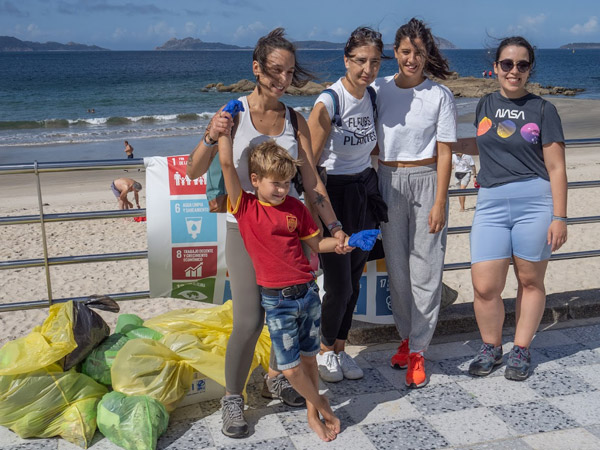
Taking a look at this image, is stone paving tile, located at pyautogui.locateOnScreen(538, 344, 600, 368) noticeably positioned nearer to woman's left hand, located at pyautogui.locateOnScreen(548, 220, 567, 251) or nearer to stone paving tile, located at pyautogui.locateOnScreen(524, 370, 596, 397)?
stone paving tile, located at pyautogui.locateOnScreen(524, 370, 596, 397)

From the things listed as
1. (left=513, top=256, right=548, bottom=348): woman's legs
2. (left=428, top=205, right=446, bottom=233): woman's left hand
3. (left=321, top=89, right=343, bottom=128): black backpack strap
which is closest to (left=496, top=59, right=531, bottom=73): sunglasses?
(left=428, top=205, right=446, bottom=233): woman's left hand

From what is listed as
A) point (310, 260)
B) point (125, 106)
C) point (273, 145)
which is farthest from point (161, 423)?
point (125, 106)

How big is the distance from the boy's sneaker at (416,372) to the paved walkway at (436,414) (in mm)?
47

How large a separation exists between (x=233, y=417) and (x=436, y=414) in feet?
3.17

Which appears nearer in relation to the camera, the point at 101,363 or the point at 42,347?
the point at 42,347

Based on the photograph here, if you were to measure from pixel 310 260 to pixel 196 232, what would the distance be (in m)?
0.79

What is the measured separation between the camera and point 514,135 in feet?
11.3

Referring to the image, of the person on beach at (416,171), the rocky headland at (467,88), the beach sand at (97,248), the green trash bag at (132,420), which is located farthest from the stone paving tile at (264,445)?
the rocky headland at (467,88)

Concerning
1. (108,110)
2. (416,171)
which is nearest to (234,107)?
(416,171)

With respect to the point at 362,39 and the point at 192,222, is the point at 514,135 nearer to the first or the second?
the point at 362,39

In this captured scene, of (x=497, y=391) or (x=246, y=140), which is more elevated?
(x=246, y=140)

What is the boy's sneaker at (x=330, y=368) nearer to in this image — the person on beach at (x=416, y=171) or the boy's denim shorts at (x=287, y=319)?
the person on beach at (x=416, y=171)

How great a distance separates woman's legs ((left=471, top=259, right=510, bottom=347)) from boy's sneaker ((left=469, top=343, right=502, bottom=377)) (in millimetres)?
36

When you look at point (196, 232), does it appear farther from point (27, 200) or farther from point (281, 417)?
point (27, 200)
